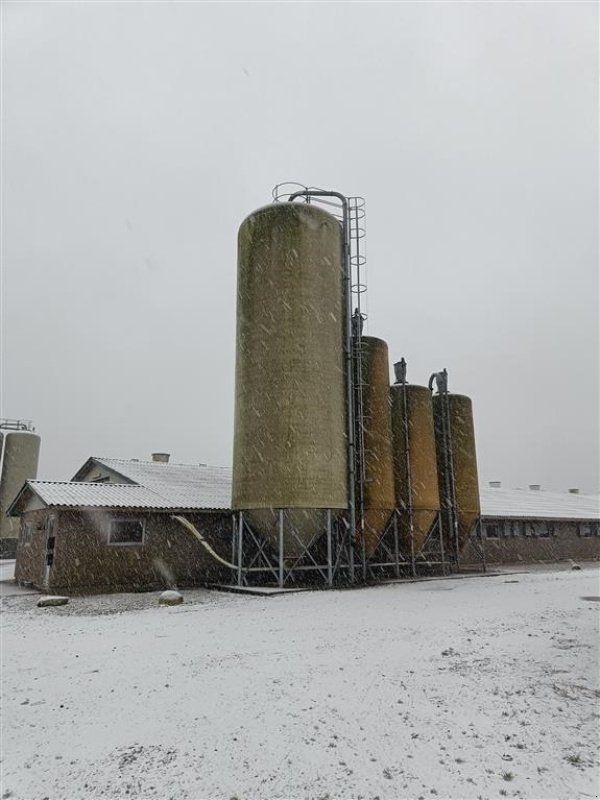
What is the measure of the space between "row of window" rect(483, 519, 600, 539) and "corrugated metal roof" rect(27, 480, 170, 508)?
1794 centimetres

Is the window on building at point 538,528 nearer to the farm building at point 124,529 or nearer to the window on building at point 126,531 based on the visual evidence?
the farm building at point 124,529

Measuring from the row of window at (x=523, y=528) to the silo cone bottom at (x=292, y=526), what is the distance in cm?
1462

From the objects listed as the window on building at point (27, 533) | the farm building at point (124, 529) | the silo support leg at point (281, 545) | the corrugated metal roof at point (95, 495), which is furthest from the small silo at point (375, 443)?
the window on building at point (27, 533)

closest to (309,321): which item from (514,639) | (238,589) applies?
(238,589)

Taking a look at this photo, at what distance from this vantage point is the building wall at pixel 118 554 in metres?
18.1

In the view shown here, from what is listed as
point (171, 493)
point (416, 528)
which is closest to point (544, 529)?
point (416, 528)

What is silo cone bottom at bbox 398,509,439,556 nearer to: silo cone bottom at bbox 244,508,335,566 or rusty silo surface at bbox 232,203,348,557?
rusty silo surface at bbox 232,203,348,557

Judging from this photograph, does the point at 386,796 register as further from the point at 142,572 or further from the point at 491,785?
the point at 142,572

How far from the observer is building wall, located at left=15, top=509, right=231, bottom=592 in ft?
59.5

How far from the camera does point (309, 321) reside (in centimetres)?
1906

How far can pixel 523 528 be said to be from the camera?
3192 cm

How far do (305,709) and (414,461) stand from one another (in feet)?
54.9

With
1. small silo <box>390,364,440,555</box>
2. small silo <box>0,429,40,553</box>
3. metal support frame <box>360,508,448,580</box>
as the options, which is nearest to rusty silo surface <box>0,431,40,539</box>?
small silo <box>0,429,40,553</box>

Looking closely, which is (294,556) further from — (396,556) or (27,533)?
(27,533)
